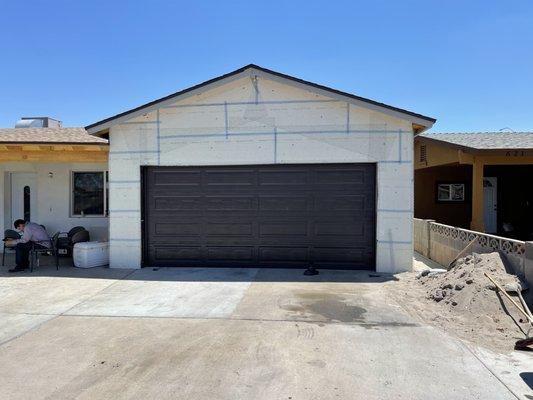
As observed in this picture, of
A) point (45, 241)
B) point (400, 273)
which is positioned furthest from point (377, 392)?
point (45, 241)

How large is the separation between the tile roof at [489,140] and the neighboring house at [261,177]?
2.93m

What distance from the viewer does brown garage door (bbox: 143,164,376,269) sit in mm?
9219

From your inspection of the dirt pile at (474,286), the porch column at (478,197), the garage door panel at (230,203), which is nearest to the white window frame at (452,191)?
the porch column at (478,197)

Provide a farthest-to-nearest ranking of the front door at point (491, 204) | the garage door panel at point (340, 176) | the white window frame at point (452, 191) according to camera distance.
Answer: the white window frame at point (452, 191) → the front door at point (491, 204) → the garage door panel at point (340, 176)

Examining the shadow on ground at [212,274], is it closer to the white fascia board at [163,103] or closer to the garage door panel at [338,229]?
the garage door panel at [338,229]

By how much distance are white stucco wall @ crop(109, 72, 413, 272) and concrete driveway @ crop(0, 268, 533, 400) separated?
1.80 metres

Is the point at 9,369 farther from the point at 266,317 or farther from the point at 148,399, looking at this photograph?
the point at 266,317

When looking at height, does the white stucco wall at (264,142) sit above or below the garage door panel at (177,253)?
above

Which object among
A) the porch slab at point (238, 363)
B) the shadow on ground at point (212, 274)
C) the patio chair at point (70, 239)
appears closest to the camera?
the porch slab at point (238, 363)

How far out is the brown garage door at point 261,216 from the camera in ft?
30.2

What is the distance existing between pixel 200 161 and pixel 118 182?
1.96 metres

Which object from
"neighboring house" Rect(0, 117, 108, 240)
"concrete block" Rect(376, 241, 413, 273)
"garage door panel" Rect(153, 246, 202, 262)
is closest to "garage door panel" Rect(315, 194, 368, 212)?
"concrete block" Rect(376, 241, 413, 273)

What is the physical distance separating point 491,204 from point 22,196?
14842 millimetres

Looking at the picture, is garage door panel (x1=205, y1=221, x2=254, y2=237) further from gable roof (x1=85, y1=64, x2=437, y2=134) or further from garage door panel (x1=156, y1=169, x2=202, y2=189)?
gable roof (x1=85, y1=64, x2=437, y2=134)
